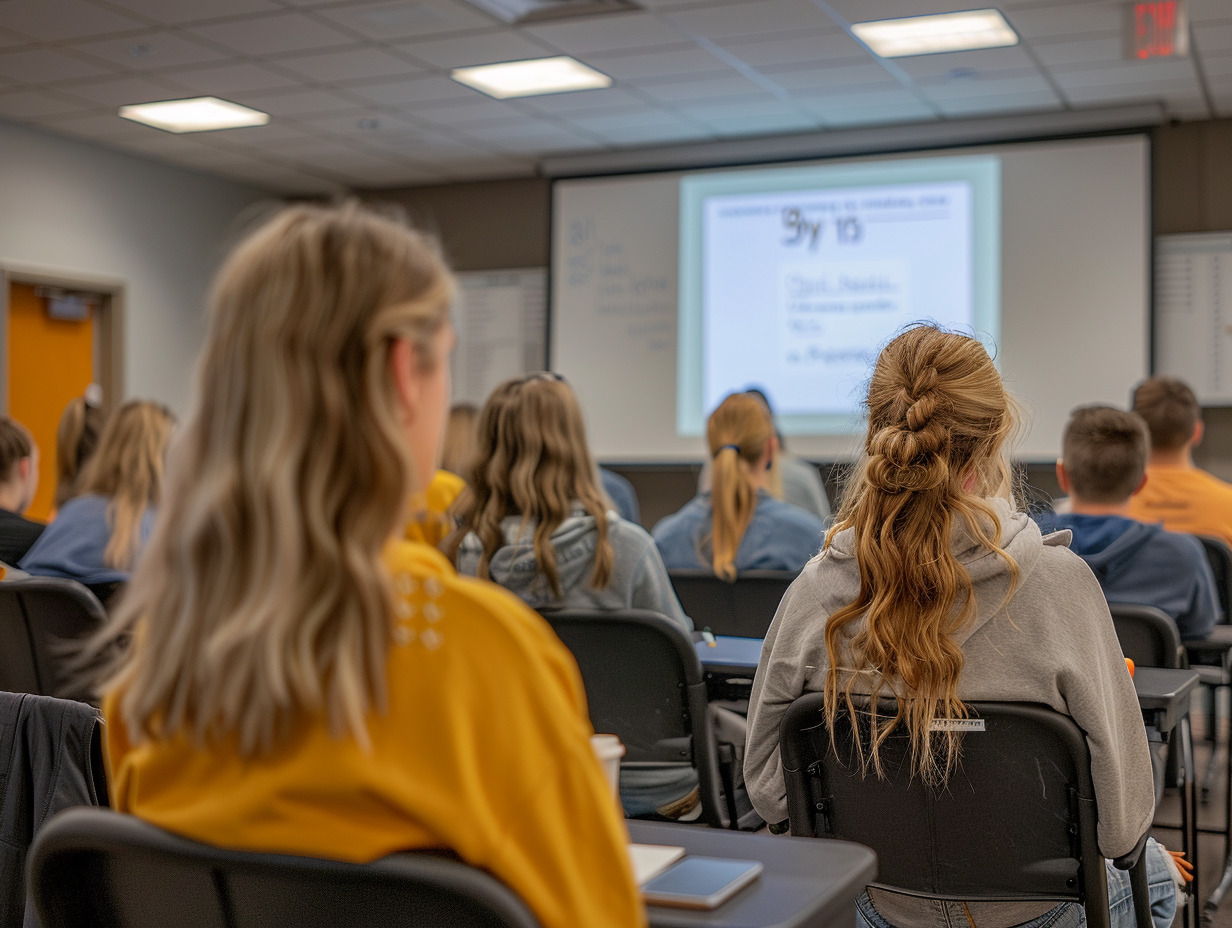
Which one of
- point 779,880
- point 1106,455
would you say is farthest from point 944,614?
point 1106,455

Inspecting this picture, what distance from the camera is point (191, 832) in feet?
2.67

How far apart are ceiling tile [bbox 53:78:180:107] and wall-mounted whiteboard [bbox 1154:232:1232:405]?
4651mm

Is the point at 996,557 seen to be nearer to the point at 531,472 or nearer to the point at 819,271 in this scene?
the point at 531,472

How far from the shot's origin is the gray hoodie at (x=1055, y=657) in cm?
144

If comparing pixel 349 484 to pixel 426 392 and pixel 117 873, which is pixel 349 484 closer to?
pixel 426 392

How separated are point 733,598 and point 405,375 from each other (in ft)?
7.32

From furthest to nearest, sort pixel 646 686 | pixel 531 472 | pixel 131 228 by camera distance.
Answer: pixel 131 228 < pixel 531 472 < pixel 646 686

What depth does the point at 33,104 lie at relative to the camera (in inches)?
225

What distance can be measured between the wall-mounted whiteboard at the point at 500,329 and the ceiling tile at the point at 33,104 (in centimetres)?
229

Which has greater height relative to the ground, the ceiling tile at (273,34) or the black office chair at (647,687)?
the ceiling tile at (273,34)

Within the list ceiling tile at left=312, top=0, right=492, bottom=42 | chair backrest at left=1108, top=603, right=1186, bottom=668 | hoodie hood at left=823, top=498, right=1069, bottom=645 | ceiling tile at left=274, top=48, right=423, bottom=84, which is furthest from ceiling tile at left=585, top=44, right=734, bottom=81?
hoodie hood at left=823, top=498, right=1069, bottom=645

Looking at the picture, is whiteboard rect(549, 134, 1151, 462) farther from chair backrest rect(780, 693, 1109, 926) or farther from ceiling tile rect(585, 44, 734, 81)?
chair backrest rect(780, 693, 1109, 926)

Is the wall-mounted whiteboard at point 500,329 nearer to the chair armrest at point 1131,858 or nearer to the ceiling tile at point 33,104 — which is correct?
the ceiling tile at point 33,104

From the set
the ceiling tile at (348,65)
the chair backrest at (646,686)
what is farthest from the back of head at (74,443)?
the chair backrest at (646,686)
